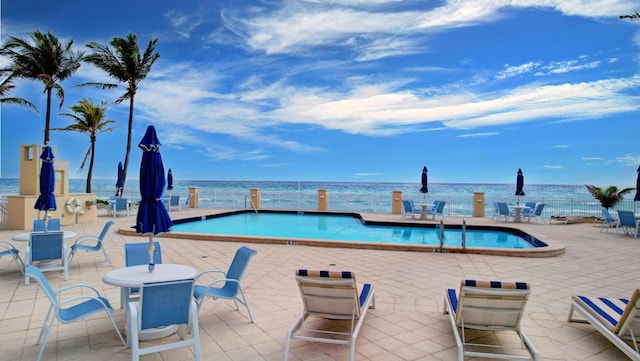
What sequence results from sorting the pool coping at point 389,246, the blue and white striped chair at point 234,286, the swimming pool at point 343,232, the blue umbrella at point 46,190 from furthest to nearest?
1. the swimming pool at point 343,232
2. the pool coping at point 389,246
3. the blue umbrella at point 46,190
4. the blue and white striped chair at point 234,286

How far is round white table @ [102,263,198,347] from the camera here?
3232mm

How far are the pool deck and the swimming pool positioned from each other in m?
0.34

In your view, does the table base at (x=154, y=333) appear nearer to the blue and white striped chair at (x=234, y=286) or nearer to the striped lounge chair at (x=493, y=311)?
the blue and white striped chair at (x=234, y=286)

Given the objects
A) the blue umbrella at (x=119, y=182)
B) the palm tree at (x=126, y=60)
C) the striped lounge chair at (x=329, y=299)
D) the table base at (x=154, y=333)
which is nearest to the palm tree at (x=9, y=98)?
the palm tree at (x=126, y=60)

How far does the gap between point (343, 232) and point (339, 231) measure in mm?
249

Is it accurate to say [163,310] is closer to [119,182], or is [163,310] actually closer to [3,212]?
[3,212]

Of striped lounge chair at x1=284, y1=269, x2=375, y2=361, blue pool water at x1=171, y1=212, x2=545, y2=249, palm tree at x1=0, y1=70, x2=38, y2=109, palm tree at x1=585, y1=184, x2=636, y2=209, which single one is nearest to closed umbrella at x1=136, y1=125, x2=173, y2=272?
→ striped lounge chair at x1=284, y1=269, x2=375, y2=361

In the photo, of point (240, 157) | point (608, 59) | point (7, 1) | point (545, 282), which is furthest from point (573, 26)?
point (240, 157)

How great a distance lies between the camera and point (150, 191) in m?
3.65

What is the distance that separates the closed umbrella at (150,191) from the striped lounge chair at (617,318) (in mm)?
3873

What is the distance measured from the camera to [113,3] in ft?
62.6

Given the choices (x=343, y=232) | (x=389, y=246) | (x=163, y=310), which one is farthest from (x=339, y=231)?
(x=163, y=310)

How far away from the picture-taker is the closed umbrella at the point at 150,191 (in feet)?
11.9

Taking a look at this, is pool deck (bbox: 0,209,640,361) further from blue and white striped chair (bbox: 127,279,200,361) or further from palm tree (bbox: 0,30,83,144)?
palm tree (bbox: 0,30,83,144)
